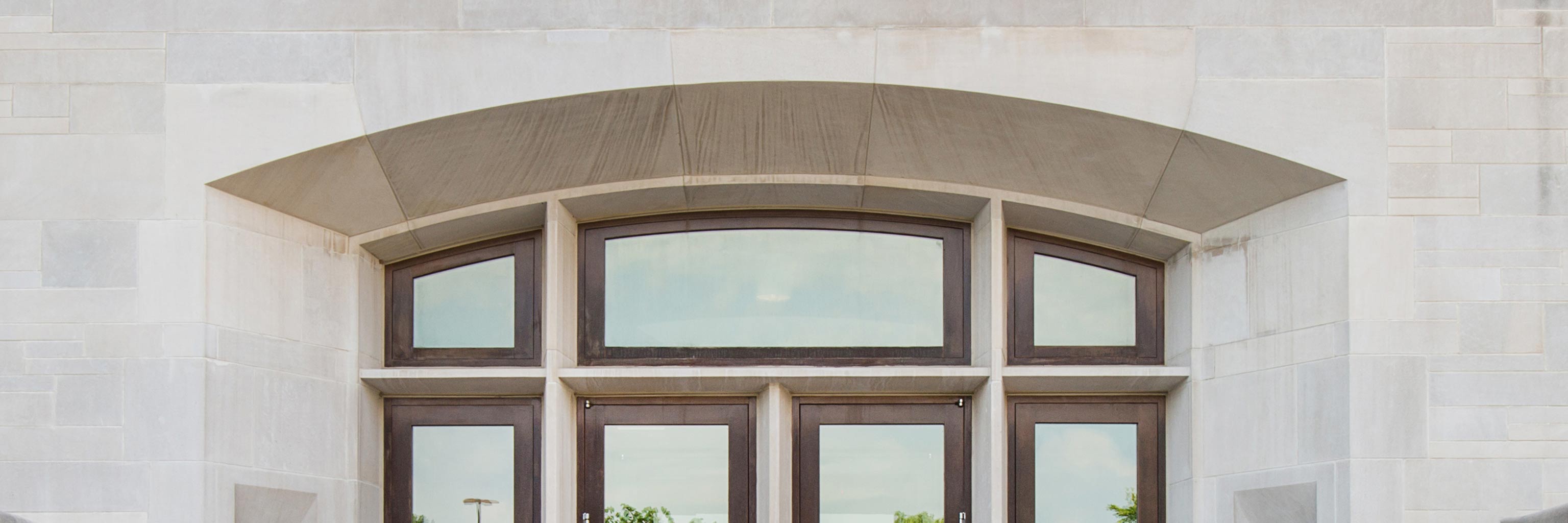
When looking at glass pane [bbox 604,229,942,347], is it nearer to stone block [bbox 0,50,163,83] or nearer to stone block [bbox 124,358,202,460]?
stone block [bbox 124,358,202,460]

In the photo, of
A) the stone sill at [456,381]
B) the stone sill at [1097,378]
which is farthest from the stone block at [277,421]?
the stone sill at [1097,378]

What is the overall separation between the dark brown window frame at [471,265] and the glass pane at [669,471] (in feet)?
1.55

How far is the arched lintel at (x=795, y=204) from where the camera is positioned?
5543mm

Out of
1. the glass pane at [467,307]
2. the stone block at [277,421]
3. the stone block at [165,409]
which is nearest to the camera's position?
the stone block at [165,409]

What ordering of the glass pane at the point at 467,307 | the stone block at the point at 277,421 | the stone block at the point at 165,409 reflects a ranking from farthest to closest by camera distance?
the glass pane at the point at 467,307 < the stone block at the point at 277,421 < the stone block at the point at 165,409

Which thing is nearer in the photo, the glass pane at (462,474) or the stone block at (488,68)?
the stone block at (488,68)

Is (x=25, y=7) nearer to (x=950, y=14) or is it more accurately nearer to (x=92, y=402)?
(x=92, y=402)

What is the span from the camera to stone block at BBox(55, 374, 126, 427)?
4.82 metres

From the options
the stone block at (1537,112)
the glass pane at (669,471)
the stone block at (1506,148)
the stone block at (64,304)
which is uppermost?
the stone block at (1537,112)

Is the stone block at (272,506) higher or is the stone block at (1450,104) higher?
the stone block at (1450,104)


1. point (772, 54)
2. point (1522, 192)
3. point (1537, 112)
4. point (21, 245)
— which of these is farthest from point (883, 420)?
Answer: point (21, 245)

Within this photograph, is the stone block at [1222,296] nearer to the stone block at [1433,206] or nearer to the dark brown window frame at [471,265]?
the stone block at [1433,206]

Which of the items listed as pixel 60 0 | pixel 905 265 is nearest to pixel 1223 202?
pixel 905 265

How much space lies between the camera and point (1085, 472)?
5.66 meters
